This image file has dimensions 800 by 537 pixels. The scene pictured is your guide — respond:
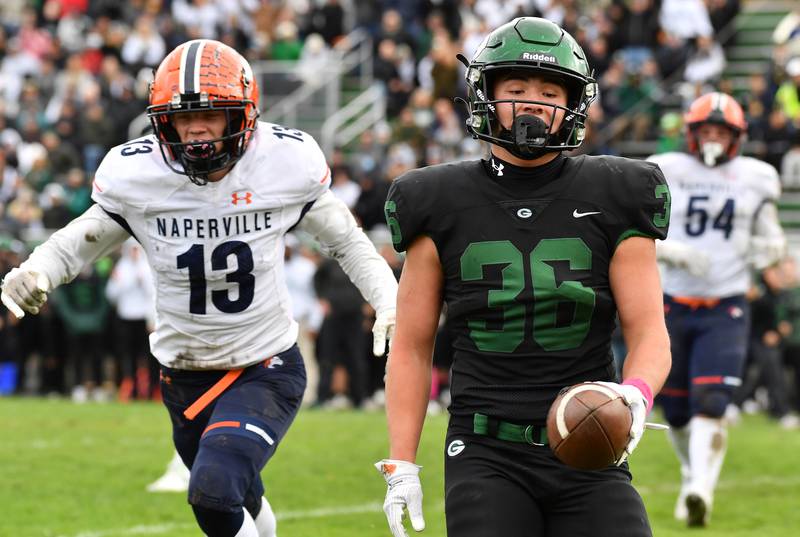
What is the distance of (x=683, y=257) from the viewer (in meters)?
7.67

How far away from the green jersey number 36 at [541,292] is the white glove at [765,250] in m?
4.65

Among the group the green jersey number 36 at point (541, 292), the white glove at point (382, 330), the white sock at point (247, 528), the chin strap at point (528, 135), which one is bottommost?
the white sock at point (247, 528)

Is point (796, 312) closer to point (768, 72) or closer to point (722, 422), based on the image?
point (768, 72)

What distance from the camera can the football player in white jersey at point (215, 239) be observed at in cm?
513

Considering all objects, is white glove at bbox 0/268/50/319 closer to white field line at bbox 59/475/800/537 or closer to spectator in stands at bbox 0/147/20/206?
white field line at bbox 59/475/800/537

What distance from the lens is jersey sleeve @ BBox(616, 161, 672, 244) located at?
12.2 feet

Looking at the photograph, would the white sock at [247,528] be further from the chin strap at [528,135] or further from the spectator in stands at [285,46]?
the spectator in stands at [285,46]

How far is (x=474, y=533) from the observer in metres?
3.56

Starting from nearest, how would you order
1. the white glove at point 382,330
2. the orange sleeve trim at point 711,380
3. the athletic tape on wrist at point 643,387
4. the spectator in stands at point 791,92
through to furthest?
the athletic tape on wrist at point 643,387
the white glove at point 382,330
the orange sleeve trim at point 711,380
the spectator in stands at point 791,92

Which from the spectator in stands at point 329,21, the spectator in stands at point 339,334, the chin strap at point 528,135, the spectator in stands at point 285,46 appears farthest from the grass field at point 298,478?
the spectator in stands at point 329,21

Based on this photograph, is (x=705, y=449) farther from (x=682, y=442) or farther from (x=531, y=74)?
(x=531, y=74)

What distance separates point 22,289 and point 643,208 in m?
2.48

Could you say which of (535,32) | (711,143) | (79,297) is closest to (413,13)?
(79,297)

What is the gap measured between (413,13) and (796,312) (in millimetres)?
7295
